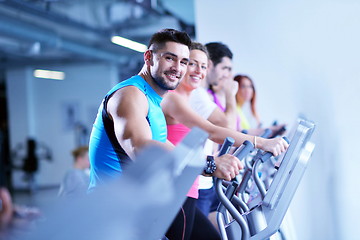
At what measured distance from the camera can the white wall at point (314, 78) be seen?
3.47 m

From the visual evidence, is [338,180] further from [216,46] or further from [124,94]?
[124,94]

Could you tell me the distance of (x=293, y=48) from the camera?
12.5 ft

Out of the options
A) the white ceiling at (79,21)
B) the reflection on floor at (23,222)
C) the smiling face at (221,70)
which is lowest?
the reflection on floor at (23,222)

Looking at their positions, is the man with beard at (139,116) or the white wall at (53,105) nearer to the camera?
the man with beard at (139,116)

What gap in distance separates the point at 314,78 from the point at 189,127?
1.77 metres

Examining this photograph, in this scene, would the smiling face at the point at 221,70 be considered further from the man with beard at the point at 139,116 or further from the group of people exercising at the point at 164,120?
the man with beard at the point at 139,116

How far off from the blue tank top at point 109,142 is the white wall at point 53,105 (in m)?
11.6

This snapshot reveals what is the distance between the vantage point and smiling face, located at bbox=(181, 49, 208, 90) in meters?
2.38

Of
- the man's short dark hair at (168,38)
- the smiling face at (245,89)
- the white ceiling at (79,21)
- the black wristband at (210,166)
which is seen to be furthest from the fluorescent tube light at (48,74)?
the black wristband at (210,166)

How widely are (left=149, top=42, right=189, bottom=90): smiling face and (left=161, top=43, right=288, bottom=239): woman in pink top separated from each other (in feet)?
1.04

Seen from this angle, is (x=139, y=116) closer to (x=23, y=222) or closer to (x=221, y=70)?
(x=23, y=222)

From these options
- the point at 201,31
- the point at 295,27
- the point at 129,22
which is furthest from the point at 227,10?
the point at 129,22

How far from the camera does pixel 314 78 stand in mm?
3656

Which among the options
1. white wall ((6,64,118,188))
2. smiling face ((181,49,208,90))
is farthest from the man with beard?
white wall ((6,64,118,188))
